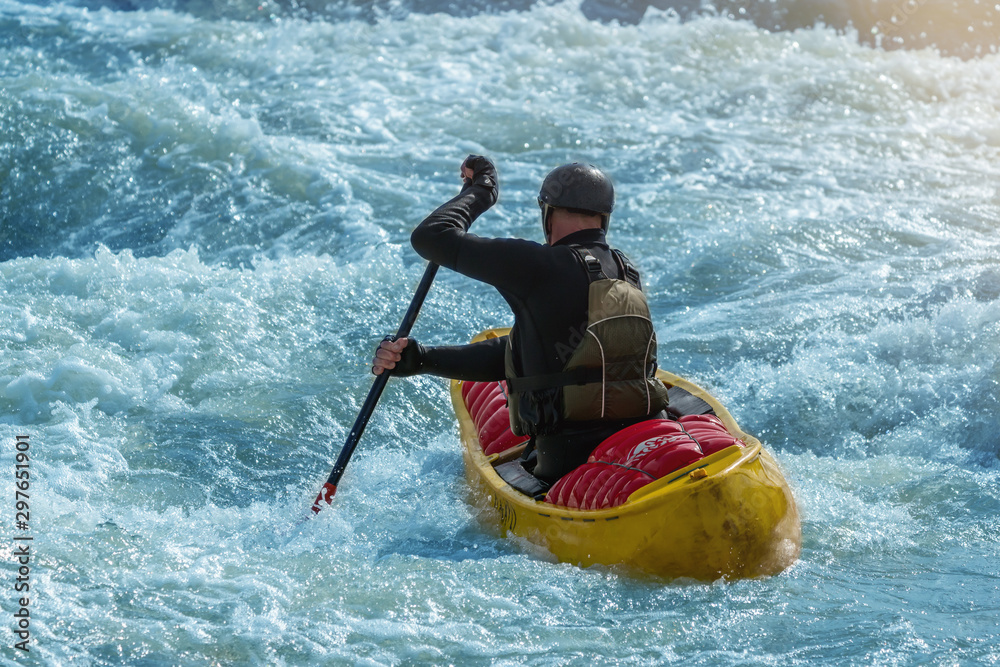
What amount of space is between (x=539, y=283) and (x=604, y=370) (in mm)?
387

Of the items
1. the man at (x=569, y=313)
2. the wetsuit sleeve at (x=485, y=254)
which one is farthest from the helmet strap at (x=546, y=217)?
the wetsuit sleeve at (x=485, y=254)

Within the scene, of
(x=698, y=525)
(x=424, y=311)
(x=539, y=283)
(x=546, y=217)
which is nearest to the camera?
(x=698, y=525)

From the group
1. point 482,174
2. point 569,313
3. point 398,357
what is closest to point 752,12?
point 482,174

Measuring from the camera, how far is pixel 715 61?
42.5 ft

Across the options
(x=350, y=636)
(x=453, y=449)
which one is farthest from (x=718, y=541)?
(x=453, y=449)

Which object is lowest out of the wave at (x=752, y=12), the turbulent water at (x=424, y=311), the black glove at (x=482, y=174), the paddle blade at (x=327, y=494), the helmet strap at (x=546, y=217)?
the paddle blade at (x=327, y=494)

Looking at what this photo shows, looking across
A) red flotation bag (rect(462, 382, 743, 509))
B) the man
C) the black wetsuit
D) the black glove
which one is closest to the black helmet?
the man

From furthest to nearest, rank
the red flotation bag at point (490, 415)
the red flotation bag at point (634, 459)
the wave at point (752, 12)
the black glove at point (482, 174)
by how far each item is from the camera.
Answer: the wave at point (752, 12) < the red flotation bag at point (490, 415) < the black glove at point (482, 174) < the red flotation bag at point (634, 459)

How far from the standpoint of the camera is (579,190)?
370 centimetres

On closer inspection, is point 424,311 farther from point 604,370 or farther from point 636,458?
point 636,458

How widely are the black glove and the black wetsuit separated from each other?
6.9 inches

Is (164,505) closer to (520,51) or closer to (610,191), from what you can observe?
(610,191)

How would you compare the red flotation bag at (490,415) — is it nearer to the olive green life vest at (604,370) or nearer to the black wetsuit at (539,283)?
the black wetsuit at (539,283)

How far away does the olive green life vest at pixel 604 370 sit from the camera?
3.67 metres
